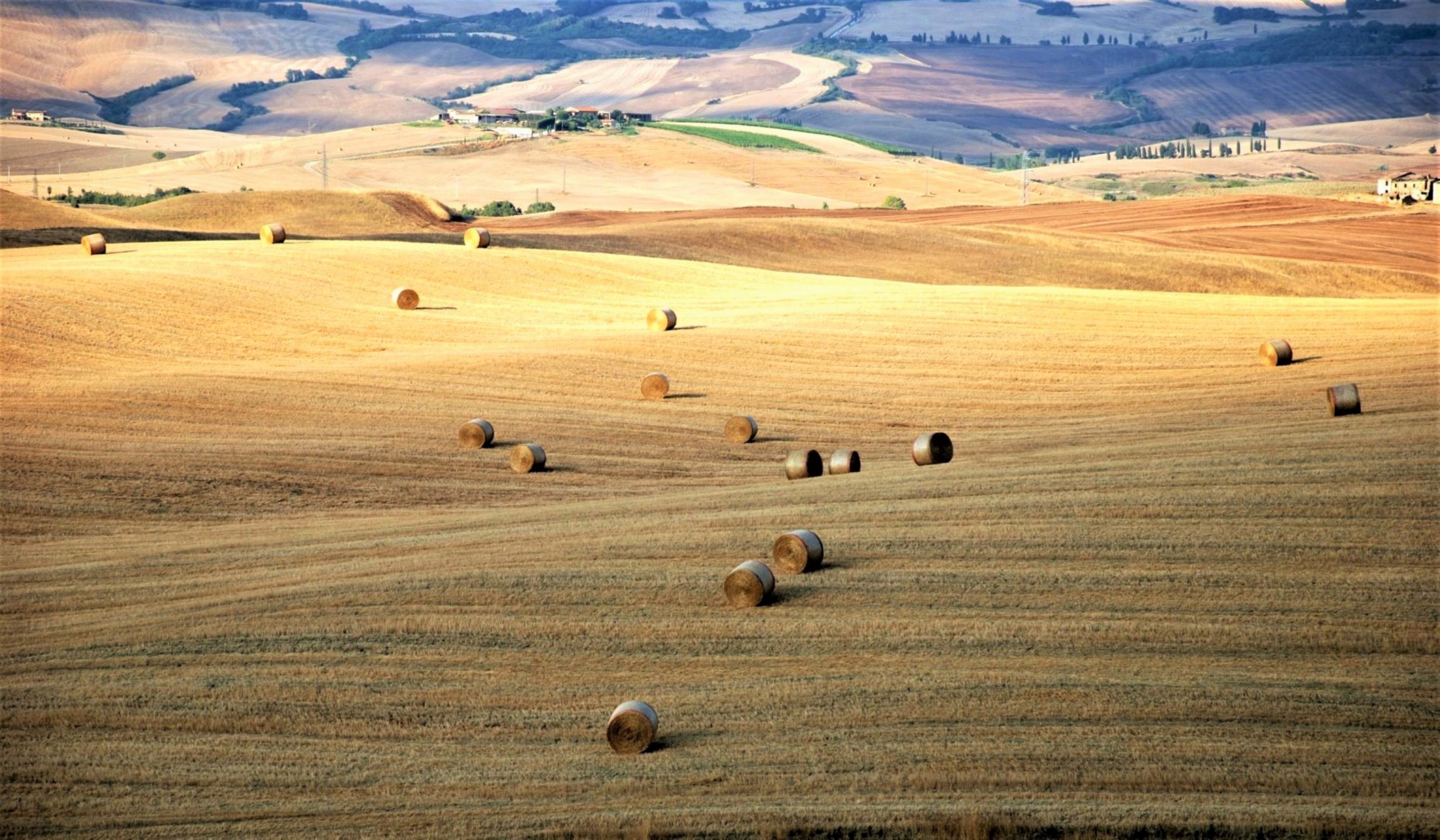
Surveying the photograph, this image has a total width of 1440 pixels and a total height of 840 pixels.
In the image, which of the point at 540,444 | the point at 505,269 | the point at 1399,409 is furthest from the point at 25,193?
the point at 1399,409

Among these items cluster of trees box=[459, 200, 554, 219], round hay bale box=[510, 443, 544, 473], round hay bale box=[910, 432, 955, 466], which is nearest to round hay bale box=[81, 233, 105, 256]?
round hay bale box=[510, 443, 544, 473]

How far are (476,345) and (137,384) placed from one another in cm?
670

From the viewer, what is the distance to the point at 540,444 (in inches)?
804

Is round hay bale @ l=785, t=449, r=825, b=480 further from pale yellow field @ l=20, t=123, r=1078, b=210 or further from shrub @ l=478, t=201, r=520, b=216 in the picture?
pale yellow field @ l=20, t=123, r=1078, b=210

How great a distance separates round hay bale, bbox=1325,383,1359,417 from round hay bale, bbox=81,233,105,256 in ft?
88.6

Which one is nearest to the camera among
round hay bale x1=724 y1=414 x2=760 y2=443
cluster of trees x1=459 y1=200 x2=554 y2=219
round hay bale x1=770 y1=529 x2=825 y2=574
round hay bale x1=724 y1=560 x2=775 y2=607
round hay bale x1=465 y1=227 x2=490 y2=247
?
round hay bale x1=724 y1=560 x2=775 y2=607

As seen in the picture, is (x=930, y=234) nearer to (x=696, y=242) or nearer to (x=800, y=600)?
(x=696, y=242)

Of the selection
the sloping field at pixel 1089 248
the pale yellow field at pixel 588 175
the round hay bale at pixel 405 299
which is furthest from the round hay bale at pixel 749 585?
the pale yellow field at pixel 588 175

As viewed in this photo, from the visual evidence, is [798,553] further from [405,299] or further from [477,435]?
[405,299]

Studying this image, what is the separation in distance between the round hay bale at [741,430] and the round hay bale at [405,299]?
1184cm

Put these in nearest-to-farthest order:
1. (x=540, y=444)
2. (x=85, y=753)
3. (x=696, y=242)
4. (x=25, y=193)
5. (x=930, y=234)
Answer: (x=85, y=753) → (x=540, y=444) → (x=696, y=242) → (x=930, y=234) → (x=25, y=193)

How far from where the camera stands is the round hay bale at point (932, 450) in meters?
17.8

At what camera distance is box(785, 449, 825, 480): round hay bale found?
58.6ft

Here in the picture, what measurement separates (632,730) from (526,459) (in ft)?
31.8
